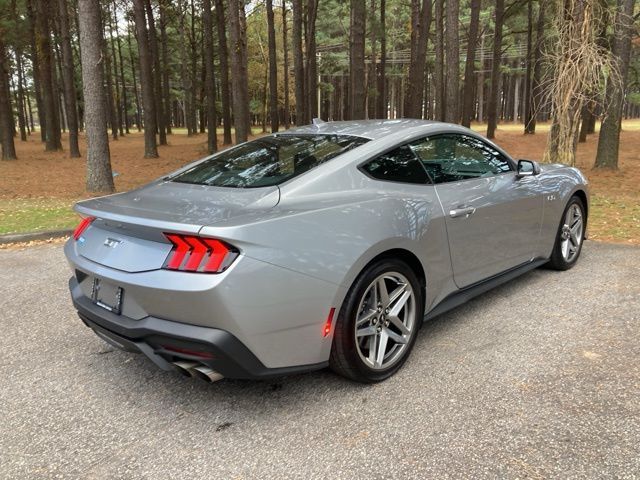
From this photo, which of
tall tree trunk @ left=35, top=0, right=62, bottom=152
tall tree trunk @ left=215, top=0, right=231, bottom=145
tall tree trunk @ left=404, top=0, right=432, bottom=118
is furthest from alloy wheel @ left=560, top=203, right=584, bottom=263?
tall tree trunk @ left=35, top=0, right=62, bottom=152

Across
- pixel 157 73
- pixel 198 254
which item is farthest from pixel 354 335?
pixel 157 73

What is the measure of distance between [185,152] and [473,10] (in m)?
12.8

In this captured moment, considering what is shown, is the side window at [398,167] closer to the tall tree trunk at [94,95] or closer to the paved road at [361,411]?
the paved road at [361,411]

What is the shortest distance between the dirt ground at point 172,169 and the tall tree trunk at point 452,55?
3895 millimetres

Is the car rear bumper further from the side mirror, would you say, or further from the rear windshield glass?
the side mirror

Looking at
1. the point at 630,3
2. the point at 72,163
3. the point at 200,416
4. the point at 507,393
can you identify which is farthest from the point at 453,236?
the point at 72,163

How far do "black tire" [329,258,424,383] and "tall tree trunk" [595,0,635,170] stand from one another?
9134 millimetres

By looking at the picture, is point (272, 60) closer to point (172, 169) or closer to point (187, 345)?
point (172, 169)

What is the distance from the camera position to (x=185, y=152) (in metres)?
22.8

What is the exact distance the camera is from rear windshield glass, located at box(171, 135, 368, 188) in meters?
3.22

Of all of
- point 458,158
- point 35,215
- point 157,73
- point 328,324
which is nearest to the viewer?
point 328,324

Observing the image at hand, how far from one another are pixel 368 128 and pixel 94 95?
8772mm

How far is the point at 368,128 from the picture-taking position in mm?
3799

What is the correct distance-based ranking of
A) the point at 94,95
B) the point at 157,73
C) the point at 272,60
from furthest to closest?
the point at 157,73, the point at 272,60, the point at 94,95
